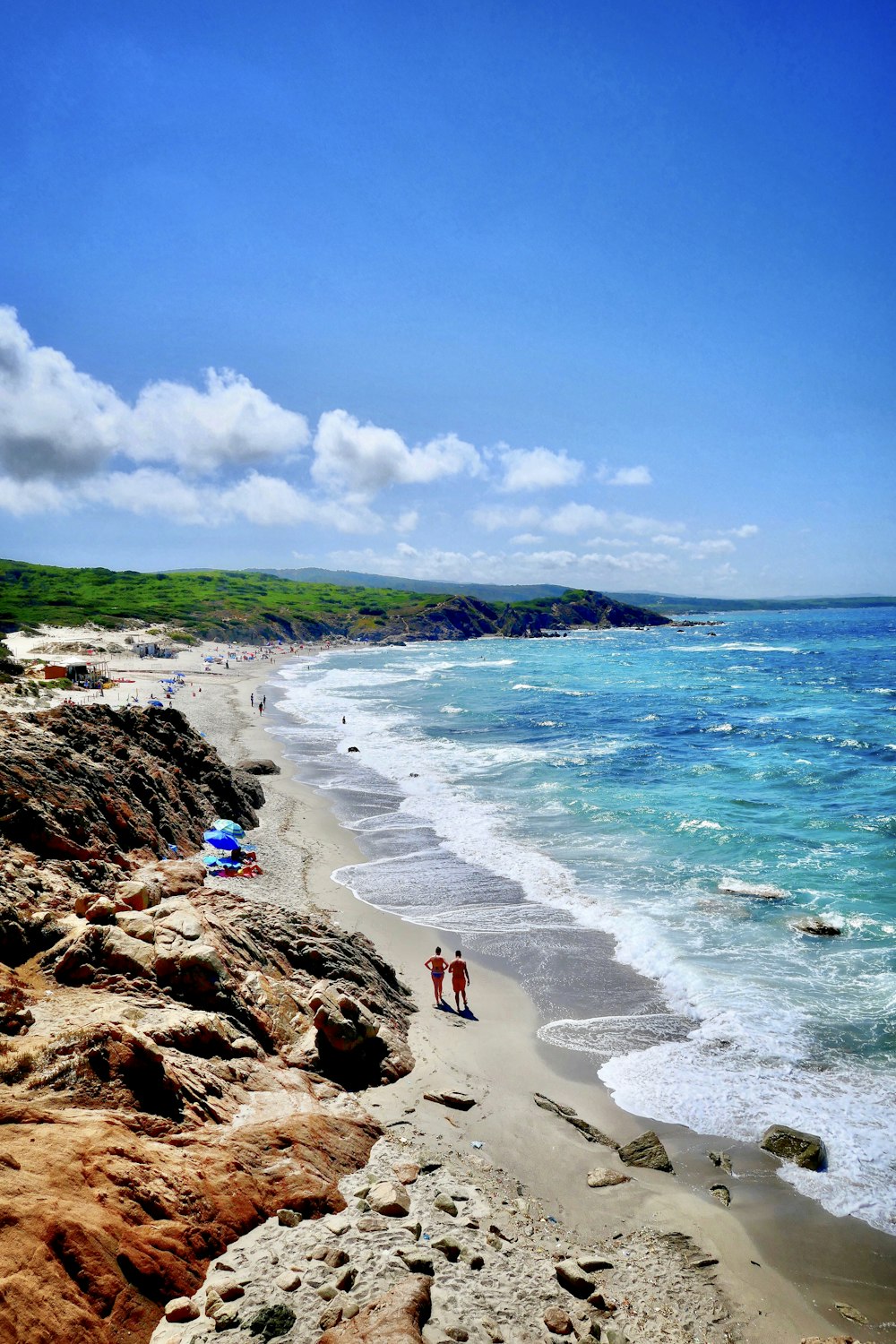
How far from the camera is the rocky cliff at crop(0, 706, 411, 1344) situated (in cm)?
598

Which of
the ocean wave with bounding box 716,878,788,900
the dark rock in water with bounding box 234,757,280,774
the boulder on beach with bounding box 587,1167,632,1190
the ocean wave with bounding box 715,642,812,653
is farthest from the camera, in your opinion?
the ocean wave with bounding box 715,642,812,653

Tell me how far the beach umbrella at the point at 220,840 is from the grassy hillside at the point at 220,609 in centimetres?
8800

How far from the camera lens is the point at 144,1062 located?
306 inches

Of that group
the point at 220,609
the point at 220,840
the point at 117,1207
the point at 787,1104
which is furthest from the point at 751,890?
the point at 220,609

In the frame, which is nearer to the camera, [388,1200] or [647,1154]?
[388,1200]

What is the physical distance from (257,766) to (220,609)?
122 metres

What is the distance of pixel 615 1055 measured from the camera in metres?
13.3

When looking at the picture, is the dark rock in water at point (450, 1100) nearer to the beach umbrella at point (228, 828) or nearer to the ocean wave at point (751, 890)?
the beach umbrella at point (228, 828)

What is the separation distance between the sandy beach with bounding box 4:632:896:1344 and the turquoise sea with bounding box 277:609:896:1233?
59 centimetres

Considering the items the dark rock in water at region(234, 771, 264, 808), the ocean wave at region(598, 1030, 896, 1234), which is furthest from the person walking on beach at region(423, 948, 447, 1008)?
the dark rock in water at region(234, 771, 264, 808)

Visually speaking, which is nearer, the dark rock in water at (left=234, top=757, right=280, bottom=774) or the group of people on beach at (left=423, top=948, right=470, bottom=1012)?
the group of people on beach at (left=423, top=948, right=470, bottom=1012)

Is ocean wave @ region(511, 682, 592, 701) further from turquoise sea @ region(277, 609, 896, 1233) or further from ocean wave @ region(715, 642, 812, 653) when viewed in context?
ocean wave @ region(715, 642, 812, 653)

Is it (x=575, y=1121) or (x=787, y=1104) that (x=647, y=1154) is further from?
(x=787, y=1104)

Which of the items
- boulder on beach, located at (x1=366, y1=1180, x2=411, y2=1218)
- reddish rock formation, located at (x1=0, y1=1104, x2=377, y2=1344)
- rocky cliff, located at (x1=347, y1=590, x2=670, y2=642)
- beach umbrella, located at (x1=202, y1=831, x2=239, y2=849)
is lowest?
boulder on beach, located at (x1=366, y1=1180, x2=411, y2=1218)
